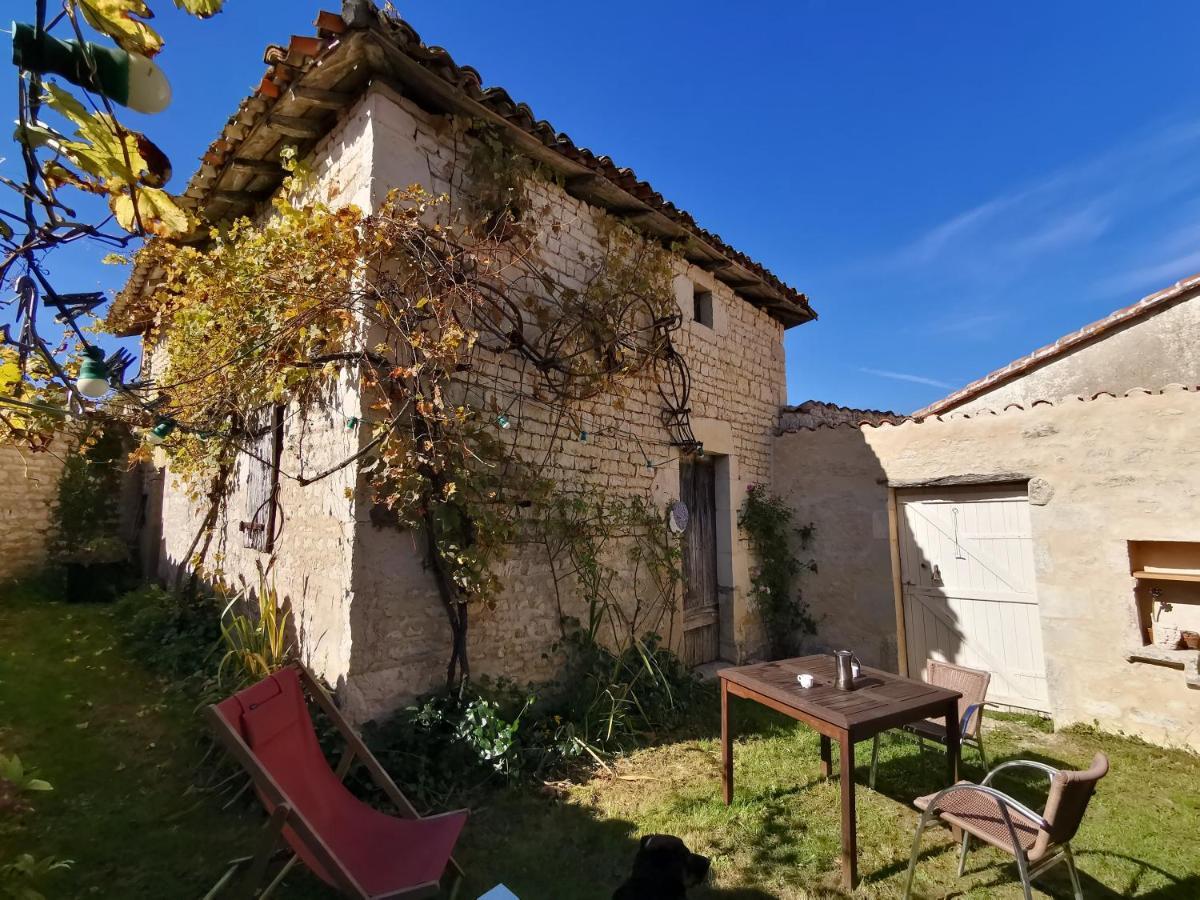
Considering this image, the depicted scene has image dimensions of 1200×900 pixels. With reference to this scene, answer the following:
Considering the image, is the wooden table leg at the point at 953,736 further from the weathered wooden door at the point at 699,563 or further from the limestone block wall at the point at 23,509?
the limestone block wall at the point at 23,509

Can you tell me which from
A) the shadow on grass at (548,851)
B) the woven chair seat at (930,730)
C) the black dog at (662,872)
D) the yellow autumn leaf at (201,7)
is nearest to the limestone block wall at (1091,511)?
the woven chair seat at (930,730)

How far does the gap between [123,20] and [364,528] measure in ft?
9.86

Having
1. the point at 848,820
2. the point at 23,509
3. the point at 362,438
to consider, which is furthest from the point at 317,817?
the point at 23,509

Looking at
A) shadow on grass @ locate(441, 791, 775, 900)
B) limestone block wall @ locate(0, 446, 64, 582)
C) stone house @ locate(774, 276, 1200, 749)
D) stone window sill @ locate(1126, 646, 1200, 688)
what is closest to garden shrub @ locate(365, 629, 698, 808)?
shadow on grass @ locate(441, 791, 775, 900)

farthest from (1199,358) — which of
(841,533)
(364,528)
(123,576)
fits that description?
(123,576)

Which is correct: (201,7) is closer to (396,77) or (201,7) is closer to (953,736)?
(396,77)

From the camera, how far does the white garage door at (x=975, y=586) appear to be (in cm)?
527

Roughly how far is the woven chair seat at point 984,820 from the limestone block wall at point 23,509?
11.1 metres

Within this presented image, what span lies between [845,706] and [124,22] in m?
3.78

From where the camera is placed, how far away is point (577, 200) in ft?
18.2

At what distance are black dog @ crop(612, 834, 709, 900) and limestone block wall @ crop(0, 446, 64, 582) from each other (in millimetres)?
10073

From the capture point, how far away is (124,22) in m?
1.29

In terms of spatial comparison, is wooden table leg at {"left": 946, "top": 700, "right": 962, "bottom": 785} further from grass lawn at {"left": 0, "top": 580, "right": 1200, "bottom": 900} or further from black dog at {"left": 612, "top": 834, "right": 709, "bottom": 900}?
black dog at {"left": 612, "top": 834, "right": 709, "bottom": 900}

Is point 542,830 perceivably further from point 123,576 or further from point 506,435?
point 123,576
